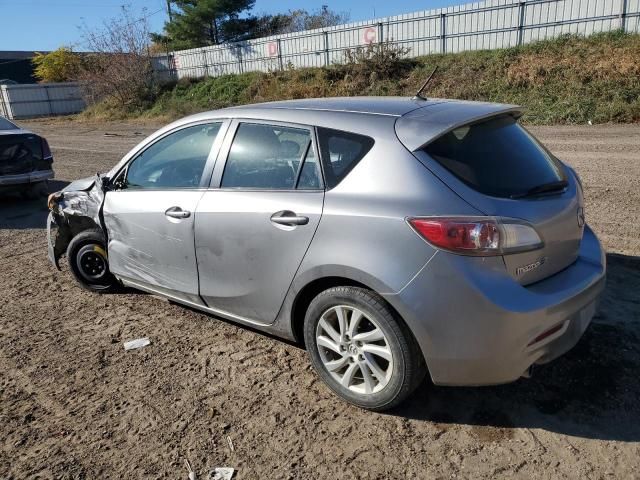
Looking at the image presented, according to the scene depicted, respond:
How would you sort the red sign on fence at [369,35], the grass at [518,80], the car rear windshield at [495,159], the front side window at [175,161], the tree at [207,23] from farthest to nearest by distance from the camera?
1. the tree at [207,23]
2. the red sign on fence at [369,35]
3. the grass at [518,80]
4. the front side window at [175,161]
5. the car rear windshield at [495,159]

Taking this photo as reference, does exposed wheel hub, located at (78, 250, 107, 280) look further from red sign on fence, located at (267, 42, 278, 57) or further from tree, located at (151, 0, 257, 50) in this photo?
tree, located at (151, 0, 257, 50)

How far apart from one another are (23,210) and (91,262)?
182 inches

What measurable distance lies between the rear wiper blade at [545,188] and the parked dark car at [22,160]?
8.20 m

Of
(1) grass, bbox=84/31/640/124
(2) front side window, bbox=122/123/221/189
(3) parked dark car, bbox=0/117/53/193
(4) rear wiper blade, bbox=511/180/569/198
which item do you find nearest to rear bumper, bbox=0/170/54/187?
(3) parked dark car, bbox=0/117/53/193

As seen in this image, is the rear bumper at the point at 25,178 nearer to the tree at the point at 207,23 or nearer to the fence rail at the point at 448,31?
the fence rail at the point at 448,31

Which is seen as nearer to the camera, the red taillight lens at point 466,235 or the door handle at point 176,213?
the red taillight lens at point 466,235

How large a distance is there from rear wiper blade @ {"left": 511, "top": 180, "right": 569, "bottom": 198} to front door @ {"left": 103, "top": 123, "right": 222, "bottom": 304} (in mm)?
2036

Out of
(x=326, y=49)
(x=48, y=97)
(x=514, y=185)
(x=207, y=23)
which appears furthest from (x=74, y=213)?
(x=207, y=23)

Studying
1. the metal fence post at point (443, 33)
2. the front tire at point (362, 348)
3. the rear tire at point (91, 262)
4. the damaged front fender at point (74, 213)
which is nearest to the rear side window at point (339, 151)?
the front tire at point (362, 348)

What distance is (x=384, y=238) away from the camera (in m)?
2.70

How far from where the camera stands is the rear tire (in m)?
4.80

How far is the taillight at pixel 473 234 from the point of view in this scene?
8.34ft

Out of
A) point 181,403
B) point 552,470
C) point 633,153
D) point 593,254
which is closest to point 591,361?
point 593,254

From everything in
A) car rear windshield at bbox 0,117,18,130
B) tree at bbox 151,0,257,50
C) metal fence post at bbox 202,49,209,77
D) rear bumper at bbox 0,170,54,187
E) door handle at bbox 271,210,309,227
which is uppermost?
tree at bbox 151,0,257,50
